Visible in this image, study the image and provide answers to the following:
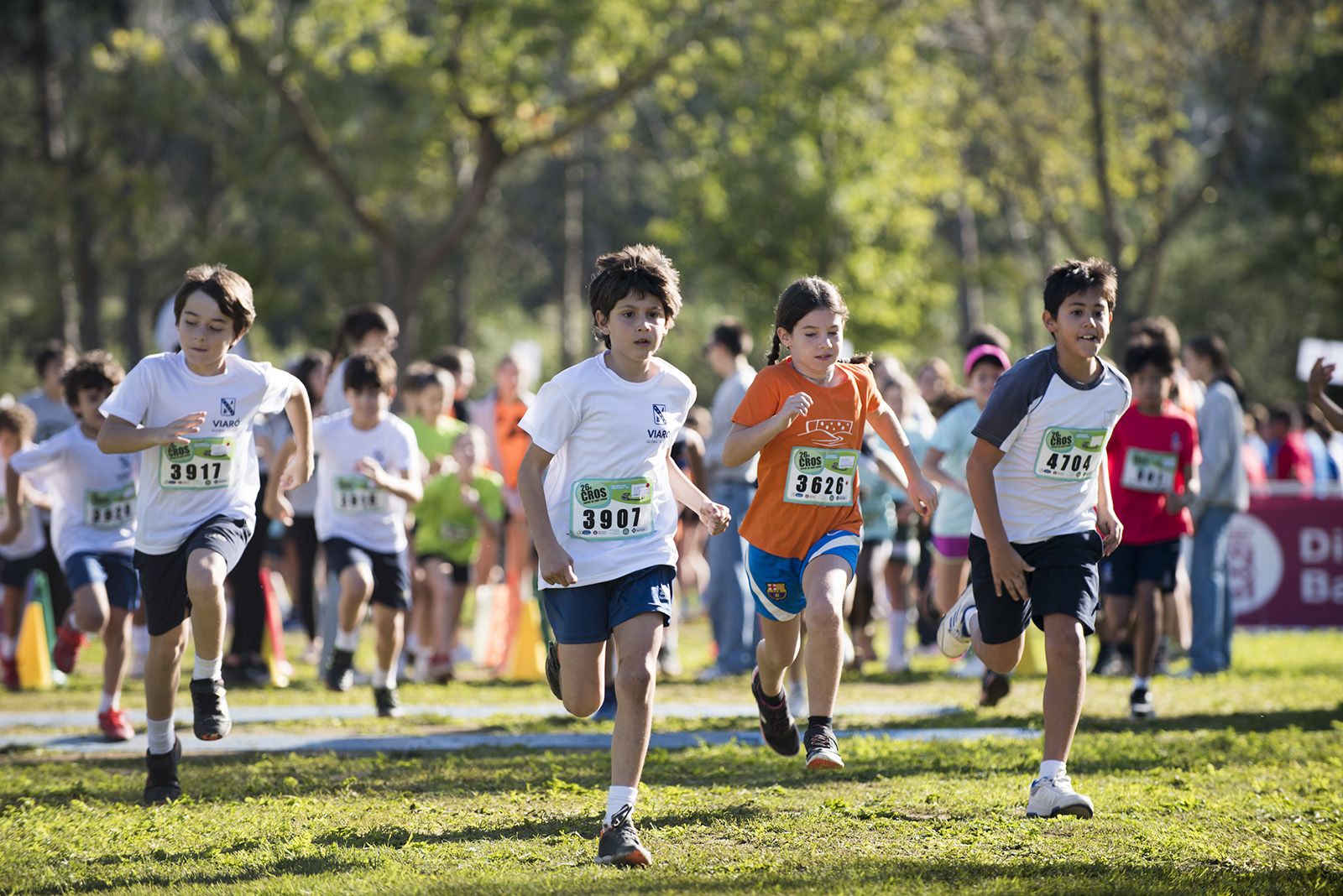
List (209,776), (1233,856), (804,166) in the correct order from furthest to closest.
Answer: (804,166) → (209,776) → (1233,856)

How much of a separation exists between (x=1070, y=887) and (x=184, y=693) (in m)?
7.41

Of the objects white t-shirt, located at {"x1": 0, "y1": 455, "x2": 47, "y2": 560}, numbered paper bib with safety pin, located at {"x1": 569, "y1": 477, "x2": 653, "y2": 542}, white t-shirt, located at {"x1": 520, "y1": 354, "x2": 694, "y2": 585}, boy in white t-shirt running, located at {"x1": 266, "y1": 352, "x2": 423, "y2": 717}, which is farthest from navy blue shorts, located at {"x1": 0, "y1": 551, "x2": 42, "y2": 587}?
numbered paper bib with safety pin, located at {"x1": 569, "y1": 477, "x2": 653, "y2": 542}

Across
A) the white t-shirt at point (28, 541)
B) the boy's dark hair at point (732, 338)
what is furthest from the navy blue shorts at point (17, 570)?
the boy's dark hair at point (732, 338)

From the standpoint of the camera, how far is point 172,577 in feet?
20.8

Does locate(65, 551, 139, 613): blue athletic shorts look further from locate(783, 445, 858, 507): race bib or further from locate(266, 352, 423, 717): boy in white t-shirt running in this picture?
locate(783, 445, 858, 507): race bib

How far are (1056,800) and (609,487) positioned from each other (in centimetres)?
207

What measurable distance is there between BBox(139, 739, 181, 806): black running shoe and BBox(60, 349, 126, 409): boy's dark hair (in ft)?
9.38

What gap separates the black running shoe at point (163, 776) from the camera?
6.34 metres

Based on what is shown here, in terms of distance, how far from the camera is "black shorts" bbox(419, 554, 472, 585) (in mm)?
11438

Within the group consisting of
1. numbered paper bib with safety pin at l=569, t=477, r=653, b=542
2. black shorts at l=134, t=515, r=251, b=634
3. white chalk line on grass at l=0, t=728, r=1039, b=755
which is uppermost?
numbered paper bib with safety pin at l=569, t=477, r=653, b=542

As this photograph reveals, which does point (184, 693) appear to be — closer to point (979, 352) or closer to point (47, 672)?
point (47, 672)

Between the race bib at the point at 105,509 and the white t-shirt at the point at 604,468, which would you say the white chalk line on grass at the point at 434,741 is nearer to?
the race bib at the point at 105,509

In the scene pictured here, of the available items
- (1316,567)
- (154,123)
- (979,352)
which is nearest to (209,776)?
(979,352)

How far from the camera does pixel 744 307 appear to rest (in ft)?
106
